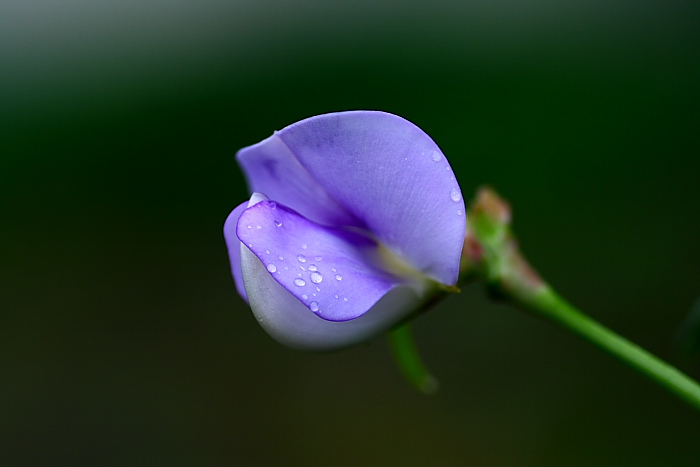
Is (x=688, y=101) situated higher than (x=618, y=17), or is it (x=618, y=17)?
(x=618, y=17)

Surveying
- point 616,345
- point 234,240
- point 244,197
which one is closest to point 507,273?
point 616,345

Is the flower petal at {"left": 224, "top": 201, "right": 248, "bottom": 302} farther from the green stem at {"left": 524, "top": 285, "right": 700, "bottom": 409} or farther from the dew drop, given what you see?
the green stem at {"left": 524, "top": 285, "right": 700, "bottom": 409}

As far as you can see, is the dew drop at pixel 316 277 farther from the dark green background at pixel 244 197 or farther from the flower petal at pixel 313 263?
the dark green background at pixel 244 197

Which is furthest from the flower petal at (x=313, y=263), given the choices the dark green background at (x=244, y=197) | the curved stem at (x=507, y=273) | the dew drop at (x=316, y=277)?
the dark green background at (x=244, y=197)

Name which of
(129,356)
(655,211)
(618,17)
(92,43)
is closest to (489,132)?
(655,211)

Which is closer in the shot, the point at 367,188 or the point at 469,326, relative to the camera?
the point at 367,188

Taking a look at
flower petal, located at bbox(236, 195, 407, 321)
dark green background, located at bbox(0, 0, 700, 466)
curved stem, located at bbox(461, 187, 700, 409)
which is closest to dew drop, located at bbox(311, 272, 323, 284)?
flower petal, located at bbox(236, 195, 407, 321)

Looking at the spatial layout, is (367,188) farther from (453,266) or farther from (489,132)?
(489,132)
